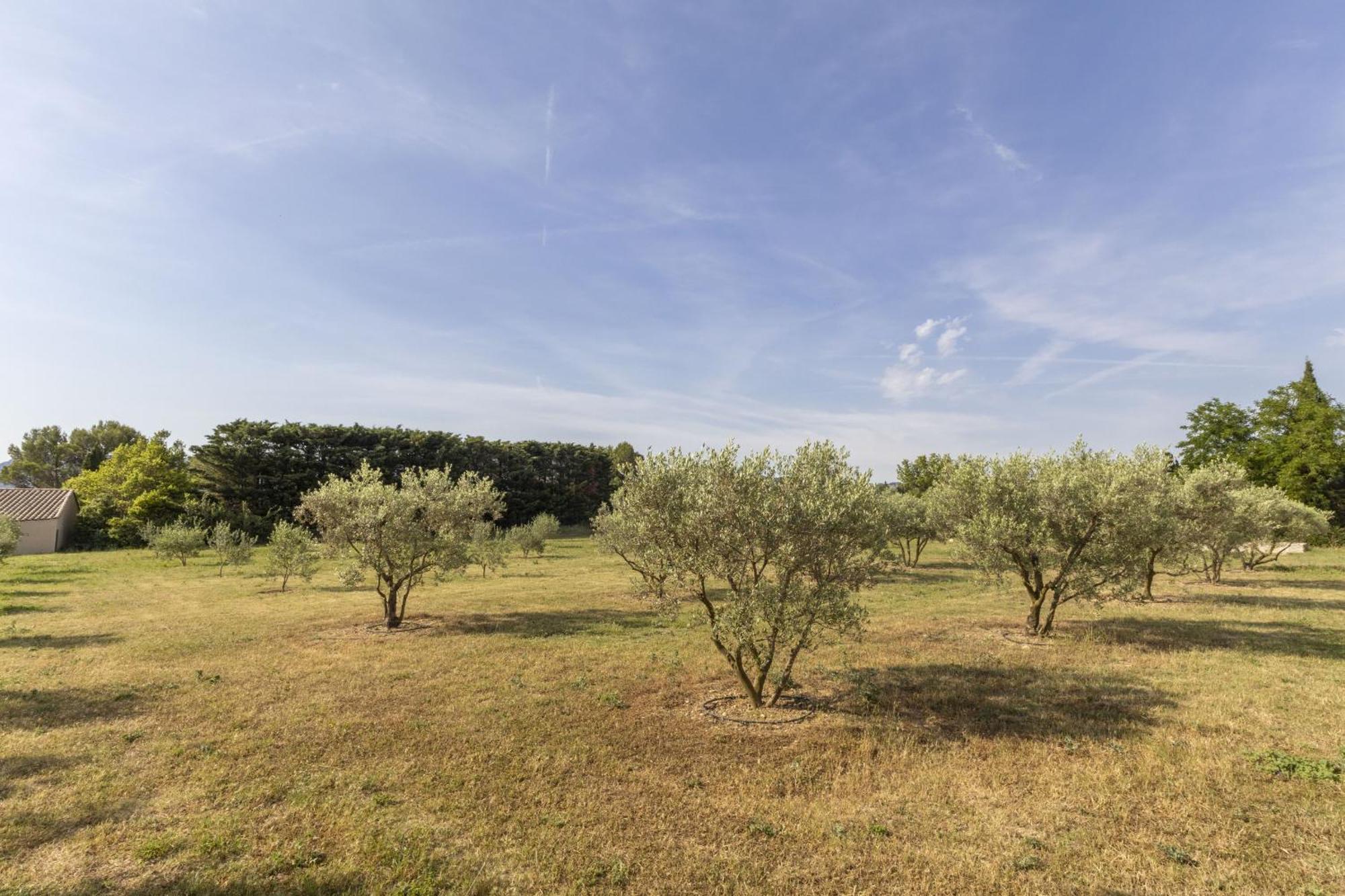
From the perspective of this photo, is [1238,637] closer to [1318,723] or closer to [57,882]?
[1318,723]

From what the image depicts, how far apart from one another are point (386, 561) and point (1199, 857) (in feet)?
99.2

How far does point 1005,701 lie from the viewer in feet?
59.7

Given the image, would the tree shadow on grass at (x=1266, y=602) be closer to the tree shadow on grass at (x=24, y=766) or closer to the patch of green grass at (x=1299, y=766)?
the patch of green grass at (x=1299, y=766)

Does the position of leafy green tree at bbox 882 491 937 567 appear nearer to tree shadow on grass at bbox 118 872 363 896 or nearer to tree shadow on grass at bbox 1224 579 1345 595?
tree shadow on grass at bbox 1224 579 1345 595

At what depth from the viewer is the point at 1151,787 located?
1237 centimetres

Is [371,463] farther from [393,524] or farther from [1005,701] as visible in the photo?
[1005,701]

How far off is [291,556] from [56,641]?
1773cm

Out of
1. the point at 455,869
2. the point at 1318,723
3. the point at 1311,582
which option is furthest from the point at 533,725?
the point at 1311,582

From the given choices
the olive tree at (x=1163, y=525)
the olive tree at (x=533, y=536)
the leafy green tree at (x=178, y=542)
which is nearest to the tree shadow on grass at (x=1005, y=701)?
the olive tree at (x=1163, y=525)

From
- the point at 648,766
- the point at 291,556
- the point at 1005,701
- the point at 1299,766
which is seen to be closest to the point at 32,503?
the point at 291,556

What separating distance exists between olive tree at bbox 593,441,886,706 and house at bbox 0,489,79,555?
8801 cm

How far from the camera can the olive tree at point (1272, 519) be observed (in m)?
40.9

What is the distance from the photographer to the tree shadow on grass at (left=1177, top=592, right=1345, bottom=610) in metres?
33.5

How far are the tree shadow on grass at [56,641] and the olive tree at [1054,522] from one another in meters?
39.5
